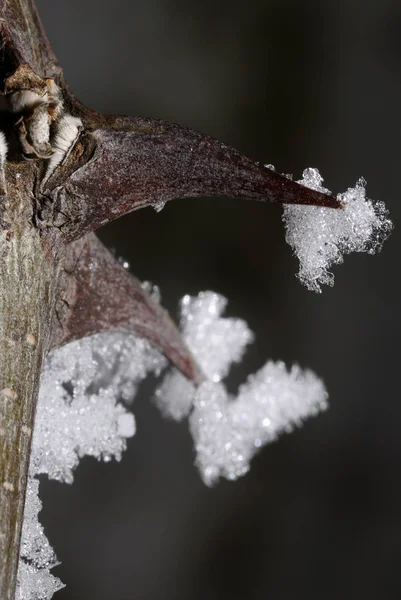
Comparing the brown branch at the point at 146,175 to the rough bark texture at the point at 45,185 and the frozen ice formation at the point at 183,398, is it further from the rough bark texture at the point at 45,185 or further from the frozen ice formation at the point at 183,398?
the frozen ice formation at the point at 183,398

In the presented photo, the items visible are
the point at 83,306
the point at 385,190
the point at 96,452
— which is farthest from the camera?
the point at 385,190

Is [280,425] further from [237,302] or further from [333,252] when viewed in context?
[333,252]

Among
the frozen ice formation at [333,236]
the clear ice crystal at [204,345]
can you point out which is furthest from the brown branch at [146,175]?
the clear ice crystal at [204,345]

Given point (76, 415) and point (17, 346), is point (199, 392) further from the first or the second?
point (17, 346)

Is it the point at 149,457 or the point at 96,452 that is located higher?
the point at 96,452

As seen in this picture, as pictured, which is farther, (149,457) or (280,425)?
(149,457)

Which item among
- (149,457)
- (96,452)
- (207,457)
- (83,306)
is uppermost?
(83,306)

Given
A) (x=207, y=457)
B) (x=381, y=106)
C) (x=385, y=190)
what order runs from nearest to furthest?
(x=207, y=457)
(x=385, y=190)
(x=381, y=106)

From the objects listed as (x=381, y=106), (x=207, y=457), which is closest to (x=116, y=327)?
(x=207, y=457)
